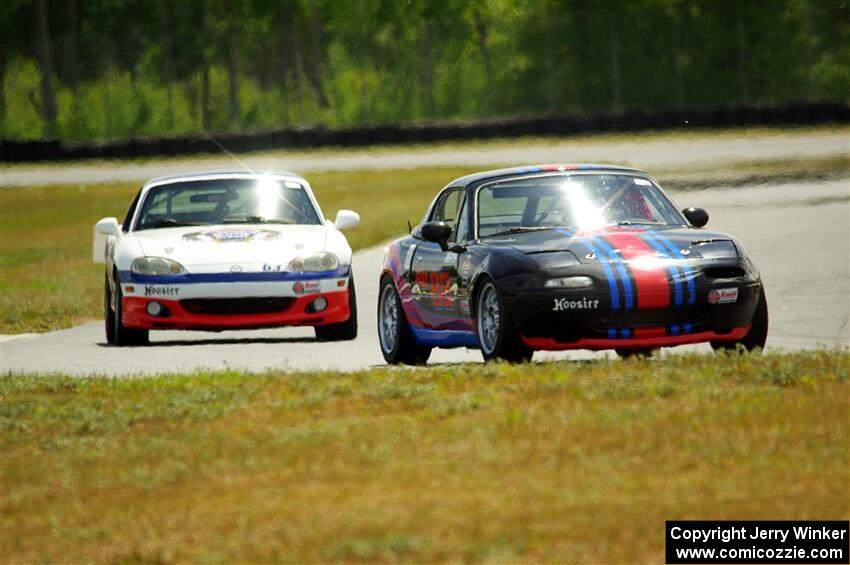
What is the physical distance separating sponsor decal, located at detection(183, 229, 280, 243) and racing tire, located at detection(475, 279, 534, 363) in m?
3.31

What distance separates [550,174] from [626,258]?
4.81 feet

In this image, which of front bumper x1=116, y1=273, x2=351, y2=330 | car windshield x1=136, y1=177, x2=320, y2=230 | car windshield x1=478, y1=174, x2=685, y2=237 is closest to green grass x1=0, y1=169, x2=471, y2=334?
car windshield x1=136, y1=177, x2=320, y2=230

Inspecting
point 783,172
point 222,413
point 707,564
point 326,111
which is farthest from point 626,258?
point 326,111

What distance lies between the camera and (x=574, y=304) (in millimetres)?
10703

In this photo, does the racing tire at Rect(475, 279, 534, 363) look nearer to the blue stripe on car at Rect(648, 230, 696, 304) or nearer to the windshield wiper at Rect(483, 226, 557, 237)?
the windshield wiper at Rect(483, 226, 557, 237)

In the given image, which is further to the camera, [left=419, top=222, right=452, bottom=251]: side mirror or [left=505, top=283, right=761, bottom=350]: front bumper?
[left=419, top=222, right=452, bottom=251]: side mirror

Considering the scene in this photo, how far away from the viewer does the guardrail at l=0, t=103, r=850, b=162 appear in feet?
175

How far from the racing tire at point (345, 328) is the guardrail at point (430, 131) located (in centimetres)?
3932

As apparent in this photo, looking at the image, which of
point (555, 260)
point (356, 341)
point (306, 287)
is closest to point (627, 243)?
point (555, 260)

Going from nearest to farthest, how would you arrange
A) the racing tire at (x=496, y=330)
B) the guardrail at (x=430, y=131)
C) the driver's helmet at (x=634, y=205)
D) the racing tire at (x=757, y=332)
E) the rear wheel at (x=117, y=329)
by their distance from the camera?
the racing tire at (x=496, y=330)
the racing tire at (x=757, y=332)
the driver's helmet at (x=634, y=205)
the rear wheel at (x=117, y=329)
the guardrail at (x=430, y=131)

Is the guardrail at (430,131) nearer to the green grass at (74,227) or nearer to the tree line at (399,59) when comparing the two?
the green grass at (74,227)

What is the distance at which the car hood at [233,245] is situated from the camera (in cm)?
1377

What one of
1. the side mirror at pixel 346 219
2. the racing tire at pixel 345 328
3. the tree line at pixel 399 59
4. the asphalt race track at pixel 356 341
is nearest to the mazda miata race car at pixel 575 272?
the asphalt race track at pixel 356 341

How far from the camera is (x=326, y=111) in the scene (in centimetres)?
8781
